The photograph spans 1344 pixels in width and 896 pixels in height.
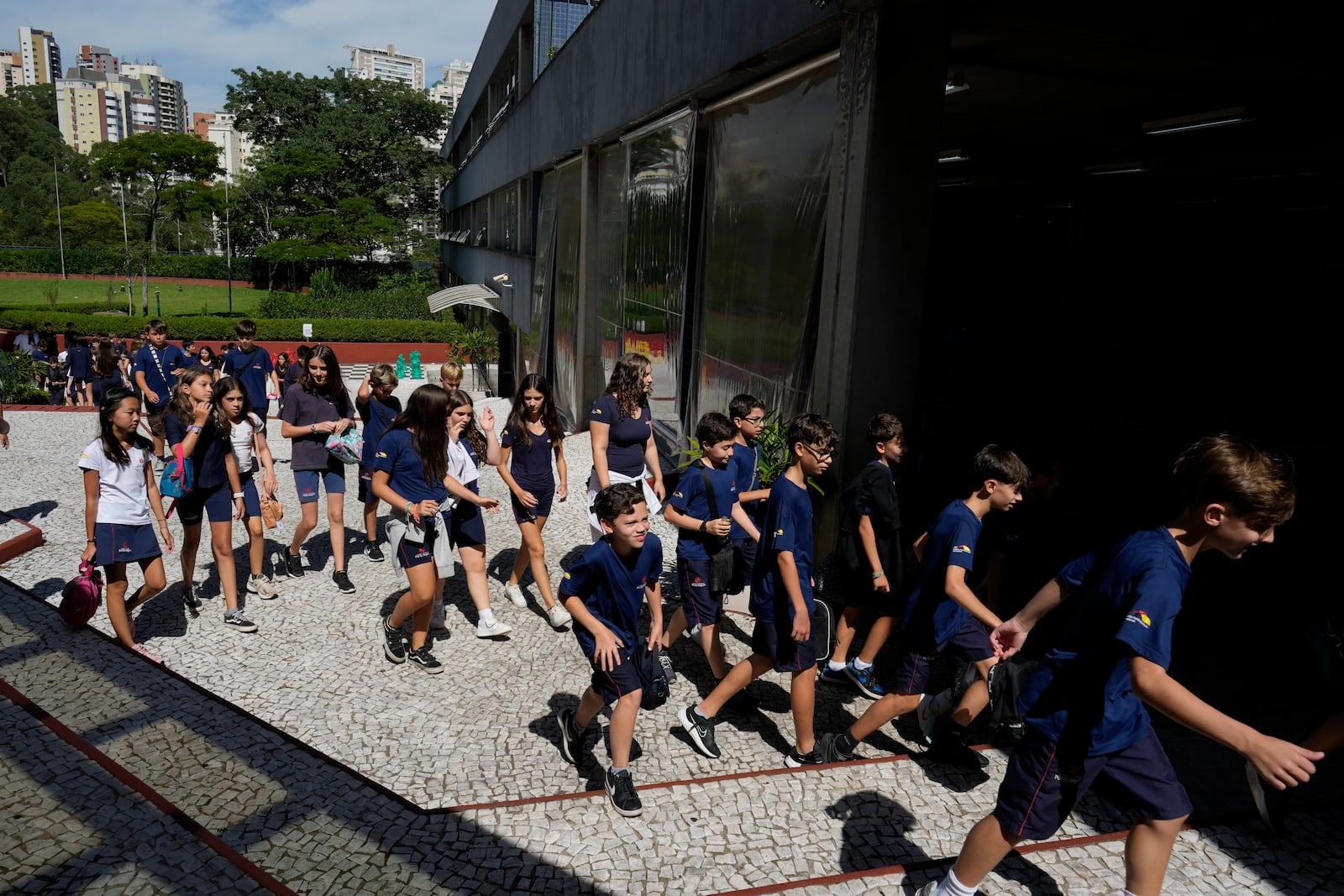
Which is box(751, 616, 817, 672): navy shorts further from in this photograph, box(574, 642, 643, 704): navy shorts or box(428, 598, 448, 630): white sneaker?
box(428, 598, 448, 630): white sneaker

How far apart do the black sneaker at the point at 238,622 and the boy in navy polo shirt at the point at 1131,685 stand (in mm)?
5007

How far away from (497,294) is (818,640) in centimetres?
2351

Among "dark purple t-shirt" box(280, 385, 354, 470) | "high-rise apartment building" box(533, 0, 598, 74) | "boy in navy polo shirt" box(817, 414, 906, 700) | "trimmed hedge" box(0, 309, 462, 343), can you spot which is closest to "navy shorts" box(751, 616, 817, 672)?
"boy in navy polo shirt" box(817, 414, 906, 700)

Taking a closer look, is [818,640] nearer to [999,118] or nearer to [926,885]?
[926,885]

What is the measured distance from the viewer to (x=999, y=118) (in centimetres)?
1268

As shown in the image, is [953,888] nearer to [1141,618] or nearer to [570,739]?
[1141,618]

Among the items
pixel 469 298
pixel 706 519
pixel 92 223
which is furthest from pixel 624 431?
pixel 92 223

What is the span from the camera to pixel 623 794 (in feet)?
12.8

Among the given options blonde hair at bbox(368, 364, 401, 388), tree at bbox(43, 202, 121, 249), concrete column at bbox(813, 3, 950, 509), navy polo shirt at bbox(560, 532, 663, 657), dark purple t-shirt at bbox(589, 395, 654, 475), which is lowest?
navy polo shirt at bbox(560, 532, 663, 657)

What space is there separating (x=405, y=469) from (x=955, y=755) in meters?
3.66

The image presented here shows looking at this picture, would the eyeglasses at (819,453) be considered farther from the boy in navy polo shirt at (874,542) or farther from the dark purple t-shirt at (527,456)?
the dark purple t-shirt at (527,456)

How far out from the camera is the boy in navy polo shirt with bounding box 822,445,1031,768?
407cm

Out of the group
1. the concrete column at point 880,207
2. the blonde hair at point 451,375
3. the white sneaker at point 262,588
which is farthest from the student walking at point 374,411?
the concrete column at point 880,207

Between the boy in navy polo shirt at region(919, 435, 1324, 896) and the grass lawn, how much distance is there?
56840mm
